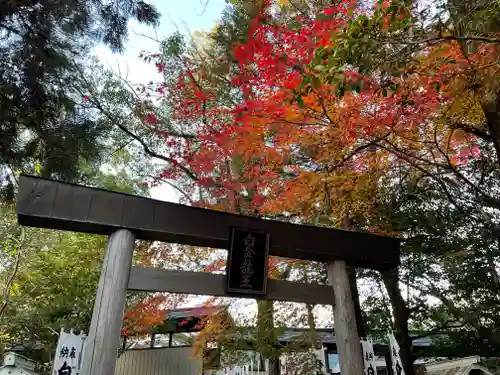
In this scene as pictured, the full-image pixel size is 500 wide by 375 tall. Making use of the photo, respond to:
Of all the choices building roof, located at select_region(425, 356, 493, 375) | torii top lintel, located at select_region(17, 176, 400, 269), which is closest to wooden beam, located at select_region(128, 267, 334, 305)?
torii top lintel, located at select_region(17, 176, 400, 269)

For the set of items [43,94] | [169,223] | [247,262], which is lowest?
[247,262]

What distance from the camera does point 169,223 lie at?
479cm

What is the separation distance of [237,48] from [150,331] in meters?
8.71

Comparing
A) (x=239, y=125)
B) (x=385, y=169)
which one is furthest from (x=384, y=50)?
(x=239, y=125)

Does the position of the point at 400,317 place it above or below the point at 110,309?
above

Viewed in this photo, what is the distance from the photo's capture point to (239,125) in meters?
9.57

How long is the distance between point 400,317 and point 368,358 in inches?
204

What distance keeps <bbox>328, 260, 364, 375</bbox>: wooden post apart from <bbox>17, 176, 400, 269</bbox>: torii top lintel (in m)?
0.23

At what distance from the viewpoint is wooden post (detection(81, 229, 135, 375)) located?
396 cm

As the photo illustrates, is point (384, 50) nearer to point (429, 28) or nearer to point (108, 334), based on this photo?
point (429, 28)

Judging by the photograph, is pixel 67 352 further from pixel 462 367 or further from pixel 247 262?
pixel 462 367

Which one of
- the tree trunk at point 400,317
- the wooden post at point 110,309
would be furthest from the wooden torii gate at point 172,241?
the tree trunk at point 400,317

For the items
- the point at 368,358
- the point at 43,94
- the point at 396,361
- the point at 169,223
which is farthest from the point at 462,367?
the point at 43,94

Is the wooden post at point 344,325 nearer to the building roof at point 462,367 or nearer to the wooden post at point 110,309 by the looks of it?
the wooden post at point 110,309
